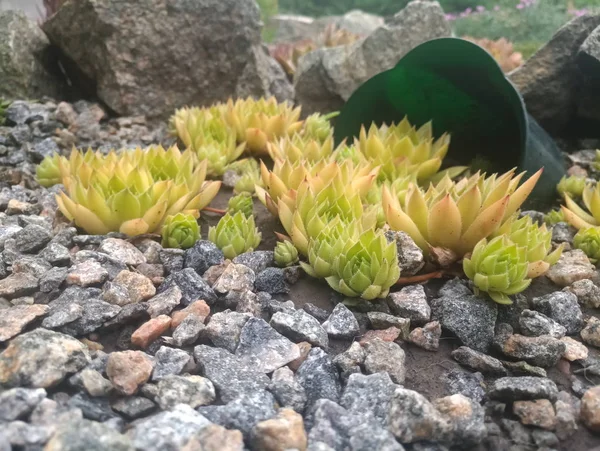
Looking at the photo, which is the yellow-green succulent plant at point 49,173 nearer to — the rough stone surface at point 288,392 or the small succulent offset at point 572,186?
the rough stone surface at point 288,392

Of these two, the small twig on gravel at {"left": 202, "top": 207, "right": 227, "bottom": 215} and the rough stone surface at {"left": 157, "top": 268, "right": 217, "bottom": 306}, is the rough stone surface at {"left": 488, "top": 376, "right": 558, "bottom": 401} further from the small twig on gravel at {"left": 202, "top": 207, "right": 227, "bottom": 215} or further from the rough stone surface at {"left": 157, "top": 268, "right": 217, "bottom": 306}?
the small twig on gravel at {"left": 202, "top": 207, "right": 227, "bottom": 215}

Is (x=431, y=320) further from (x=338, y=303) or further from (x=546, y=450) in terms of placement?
A: (x=546, y=450)

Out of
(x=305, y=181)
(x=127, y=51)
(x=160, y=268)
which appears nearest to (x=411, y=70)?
(x=305, y=181)

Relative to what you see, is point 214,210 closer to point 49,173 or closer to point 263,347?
point 49,173

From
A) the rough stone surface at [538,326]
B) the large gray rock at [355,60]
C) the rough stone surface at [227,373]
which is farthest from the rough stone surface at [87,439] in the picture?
the large gray rock at [355,60]

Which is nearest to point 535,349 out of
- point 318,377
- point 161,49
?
point 318,377

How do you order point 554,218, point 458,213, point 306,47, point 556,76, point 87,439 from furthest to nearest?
1. point 306,47
2. point 556,76
3. point 554,218
4. point 458,213
5. point 87,439
